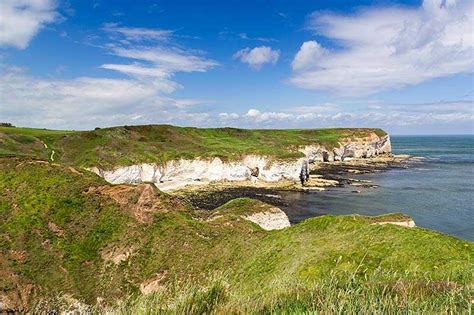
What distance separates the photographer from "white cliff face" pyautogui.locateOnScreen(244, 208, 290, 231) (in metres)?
53.0

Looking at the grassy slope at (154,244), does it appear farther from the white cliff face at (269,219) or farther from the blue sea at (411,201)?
the blue sea at (411,201)

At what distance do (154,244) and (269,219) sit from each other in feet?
71.3

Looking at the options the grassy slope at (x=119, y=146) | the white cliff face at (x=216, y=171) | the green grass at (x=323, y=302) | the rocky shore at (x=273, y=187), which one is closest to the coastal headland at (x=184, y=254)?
the green grass at (x=323, y=302)

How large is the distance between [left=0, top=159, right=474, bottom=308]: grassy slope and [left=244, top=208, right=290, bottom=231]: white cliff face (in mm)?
11579

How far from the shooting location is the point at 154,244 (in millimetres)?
37000

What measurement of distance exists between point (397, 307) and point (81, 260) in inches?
1330

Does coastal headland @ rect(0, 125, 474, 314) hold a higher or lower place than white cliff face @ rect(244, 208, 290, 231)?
higher

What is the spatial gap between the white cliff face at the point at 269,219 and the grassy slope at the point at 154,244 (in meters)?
11.6

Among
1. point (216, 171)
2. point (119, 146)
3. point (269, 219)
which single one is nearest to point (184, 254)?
point (269, 219)

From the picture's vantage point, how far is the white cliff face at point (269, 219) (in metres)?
53.0

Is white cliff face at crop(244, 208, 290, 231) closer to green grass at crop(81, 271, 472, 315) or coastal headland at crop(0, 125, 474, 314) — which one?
coastal headland at crop(0, 125, 474, 314)

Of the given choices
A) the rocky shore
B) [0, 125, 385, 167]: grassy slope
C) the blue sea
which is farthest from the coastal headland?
[0, 125, 385, 167]: grassy slope

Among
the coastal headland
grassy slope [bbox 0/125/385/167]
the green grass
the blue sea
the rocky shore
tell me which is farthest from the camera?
grassy slope [bbox 0/125/385/167]

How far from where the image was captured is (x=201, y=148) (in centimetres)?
12800
